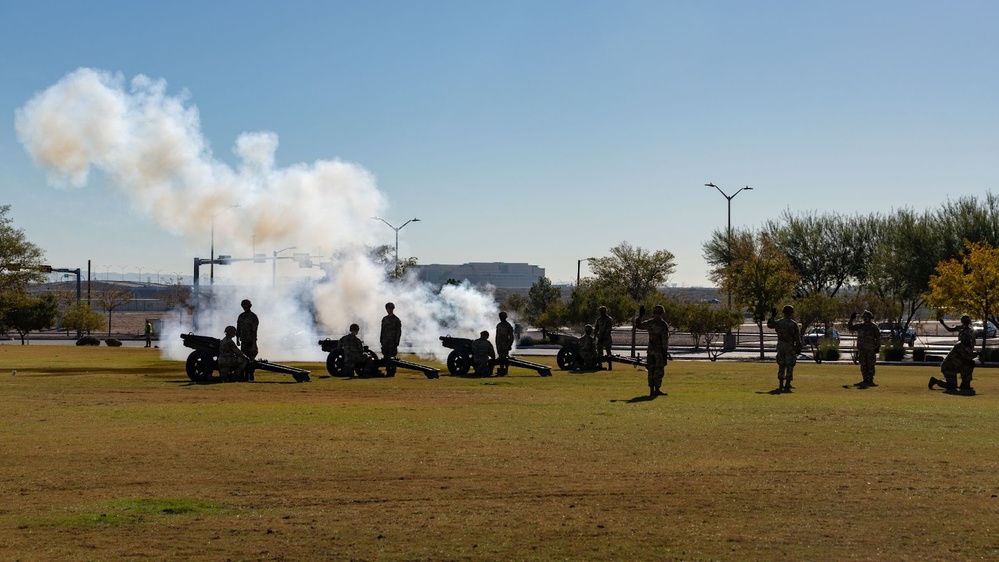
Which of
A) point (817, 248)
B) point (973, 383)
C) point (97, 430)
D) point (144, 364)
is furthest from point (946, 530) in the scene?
point (817, 248)

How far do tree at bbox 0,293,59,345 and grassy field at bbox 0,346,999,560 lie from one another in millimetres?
37034

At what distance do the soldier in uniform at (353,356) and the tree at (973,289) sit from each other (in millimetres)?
30189

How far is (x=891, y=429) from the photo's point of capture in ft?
53.6

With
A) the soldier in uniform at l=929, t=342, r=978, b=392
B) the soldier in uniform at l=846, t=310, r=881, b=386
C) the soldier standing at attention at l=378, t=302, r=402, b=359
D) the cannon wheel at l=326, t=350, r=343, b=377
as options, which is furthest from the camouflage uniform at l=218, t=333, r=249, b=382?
the soldier in uniform at l=929, t=342, r=978, b=392

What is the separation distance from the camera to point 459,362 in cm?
3180

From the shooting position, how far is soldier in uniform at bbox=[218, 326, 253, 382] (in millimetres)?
26969

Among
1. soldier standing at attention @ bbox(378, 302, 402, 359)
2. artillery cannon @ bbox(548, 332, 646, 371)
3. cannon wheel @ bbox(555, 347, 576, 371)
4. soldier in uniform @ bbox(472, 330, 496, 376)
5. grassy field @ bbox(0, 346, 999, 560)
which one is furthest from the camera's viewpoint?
cannon wheel @ bbox(555, 347, 576, 371)

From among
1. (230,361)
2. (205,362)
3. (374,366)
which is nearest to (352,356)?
(374,366)

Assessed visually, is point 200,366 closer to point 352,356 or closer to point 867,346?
point 352,356

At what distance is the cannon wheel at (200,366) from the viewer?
2711cm

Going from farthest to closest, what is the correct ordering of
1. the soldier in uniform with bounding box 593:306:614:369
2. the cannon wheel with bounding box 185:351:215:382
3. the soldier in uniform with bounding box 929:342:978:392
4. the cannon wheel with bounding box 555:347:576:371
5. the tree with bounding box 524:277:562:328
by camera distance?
the tree with bounding box 524:277:562:328, the cannon wheel with bounding box 555:347:576:371, the soldier in uniform with bounding box 593:306:614:369, the cannon wheel with bounding box 185:351:215:382, the soldier in uniform with bounding box 929:342:978:392

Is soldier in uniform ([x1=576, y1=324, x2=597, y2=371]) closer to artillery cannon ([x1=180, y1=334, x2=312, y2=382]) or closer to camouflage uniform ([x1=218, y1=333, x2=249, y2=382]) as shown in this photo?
artillery cannon ([x1=180, y1=334, x2=312, y2=382])

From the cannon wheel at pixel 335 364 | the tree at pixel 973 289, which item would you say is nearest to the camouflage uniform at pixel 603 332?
the cannon wheel at pixel 335 364

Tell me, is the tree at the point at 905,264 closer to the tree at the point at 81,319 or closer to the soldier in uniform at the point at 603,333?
the soldier in uniform at the point at 603,333
